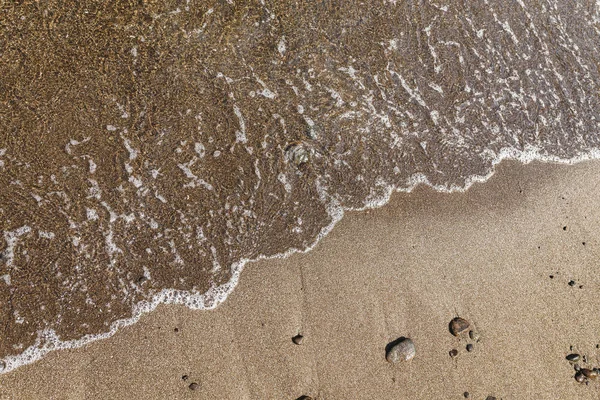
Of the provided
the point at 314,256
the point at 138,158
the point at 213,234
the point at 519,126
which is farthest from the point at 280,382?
the point at 519,126

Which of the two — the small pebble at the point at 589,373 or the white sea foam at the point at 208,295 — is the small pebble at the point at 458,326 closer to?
the small pebble at the point at 589,373

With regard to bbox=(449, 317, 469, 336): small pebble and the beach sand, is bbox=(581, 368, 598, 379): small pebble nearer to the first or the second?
the beach sand

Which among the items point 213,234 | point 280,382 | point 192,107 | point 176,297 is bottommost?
point 280,382

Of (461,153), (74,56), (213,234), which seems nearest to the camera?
(213,234)

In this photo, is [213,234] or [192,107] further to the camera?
[192,107]

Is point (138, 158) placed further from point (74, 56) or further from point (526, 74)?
point (526, 74)

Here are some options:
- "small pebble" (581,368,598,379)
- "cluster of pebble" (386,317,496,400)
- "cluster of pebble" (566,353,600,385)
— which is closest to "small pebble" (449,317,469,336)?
"cluster of pebble" (386,317,496,400)

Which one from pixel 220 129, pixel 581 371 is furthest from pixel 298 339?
pixel 581 371
